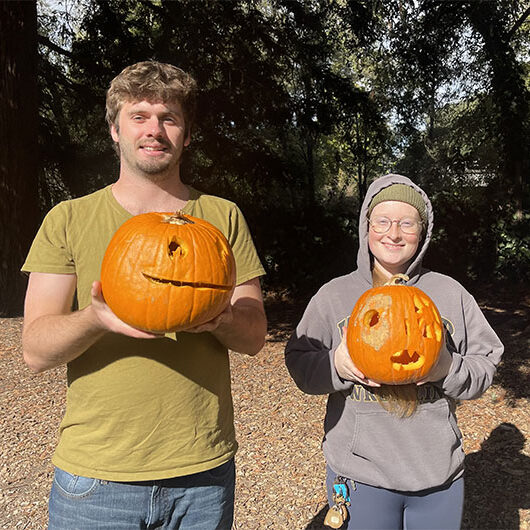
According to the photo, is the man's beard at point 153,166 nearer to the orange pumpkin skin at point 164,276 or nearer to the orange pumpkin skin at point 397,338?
the orange pumpkin skin at point 164,276


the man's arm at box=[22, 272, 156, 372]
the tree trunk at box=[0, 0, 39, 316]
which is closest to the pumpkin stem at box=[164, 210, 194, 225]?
the man's arm at box=[22, 272, 156, 372]

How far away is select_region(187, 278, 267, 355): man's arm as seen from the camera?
1.82 m

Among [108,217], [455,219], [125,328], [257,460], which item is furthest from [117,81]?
[455,219]

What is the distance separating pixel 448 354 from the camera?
2146 millimetres

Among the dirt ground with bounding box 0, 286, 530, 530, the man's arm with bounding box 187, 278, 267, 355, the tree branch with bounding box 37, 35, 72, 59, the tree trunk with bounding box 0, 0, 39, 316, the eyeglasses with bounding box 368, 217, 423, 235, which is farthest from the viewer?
the tree branch with bounding box 37, 35, 72, 59

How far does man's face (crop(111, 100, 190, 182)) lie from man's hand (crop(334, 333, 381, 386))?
38.0 inches

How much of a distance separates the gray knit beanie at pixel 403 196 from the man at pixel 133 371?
787mm

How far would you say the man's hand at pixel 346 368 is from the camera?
7.02 feet

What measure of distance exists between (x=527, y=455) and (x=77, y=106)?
1002 centimetres

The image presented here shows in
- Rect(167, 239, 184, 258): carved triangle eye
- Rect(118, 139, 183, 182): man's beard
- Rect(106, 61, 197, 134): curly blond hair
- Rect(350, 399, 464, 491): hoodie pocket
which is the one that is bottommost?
Rect(350, 399, 464, 491): hoodie pocket

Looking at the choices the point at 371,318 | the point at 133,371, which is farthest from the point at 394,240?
the point at 133,371

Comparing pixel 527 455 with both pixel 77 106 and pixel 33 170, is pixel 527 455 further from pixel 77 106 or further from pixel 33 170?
pixel 77 106

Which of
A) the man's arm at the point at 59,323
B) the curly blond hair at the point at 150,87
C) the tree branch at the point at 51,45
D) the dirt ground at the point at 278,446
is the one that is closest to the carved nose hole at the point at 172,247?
the man's arm at the point at 59,323

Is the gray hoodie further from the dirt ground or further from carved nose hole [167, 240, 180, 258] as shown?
the dirt ground
